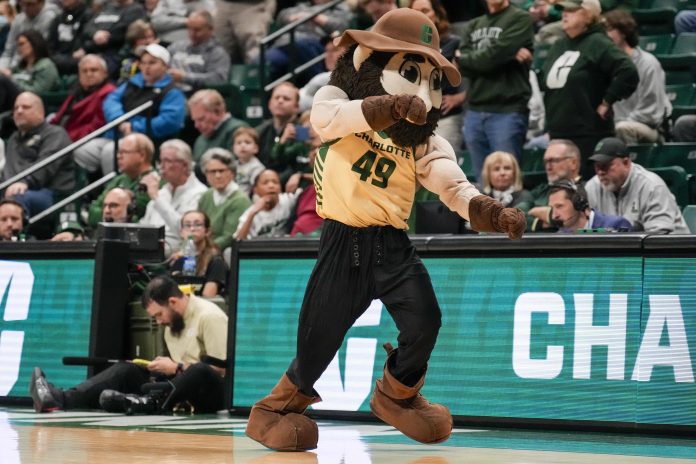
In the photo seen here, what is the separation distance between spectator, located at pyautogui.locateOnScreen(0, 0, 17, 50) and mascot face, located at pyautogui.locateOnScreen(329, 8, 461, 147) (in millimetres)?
11881

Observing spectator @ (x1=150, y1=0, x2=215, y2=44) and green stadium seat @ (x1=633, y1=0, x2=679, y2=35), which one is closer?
green stadium seat @ (x1=633, y1=0, x2=679, y2=35)

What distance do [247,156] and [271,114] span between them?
5.76 ft

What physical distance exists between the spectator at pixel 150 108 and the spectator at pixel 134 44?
29 cm

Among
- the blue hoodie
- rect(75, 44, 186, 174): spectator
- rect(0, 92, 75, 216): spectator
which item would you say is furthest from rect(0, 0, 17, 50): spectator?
the blue hoodie

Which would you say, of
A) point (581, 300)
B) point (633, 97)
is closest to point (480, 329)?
point (581, 300)

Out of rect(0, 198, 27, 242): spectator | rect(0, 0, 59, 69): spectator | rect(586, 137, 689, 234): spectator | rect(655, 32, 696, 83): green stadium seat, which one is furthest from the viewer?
rect(0, 0, 59, 69): spectator

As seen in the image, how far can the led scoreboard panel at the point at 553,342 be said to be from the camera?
7.22 metres

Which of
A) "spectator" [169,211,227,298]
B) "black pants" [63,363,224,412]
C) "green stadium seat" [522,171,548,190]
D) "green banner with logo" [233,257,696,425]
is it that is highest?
"green stadium seat" [522,171,548,190]

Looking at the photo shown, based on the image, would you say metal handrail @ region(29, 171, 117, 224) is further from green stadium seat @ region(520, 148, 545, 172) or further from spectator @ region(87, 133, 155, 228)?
green stadium seat @ region(520, 148, 545, 172)

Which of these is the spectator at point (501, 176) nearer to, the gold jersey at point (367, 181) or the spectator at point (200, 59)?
the gold jersey at point (367, 181)

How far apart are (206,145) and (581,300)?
6.39m

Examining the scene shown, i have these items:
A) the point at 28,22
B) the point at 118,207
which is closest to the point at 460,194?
the point at 118,207

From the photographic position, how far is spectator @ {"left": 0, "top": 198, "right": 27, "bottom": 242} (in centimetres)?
1125

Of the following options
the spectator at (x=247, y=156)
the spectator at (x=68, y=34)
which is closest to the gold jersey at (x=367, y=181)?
the spectator at (x=247, y=156)
